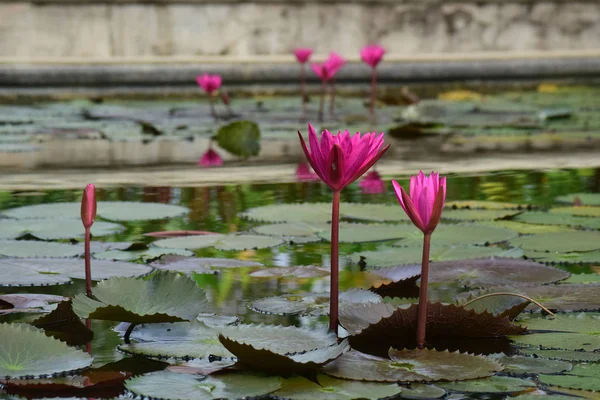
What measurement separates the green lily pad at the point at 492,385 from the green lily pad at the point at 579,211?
115 cm

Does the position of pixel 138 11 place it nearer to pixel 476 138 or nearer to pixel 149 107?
pixel 149 107

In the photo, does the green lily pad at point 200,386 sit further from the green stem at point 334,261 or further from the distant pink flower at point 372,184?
the distant pink flower at point 372,184

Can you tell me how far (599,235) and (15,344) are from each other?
115 centimetres

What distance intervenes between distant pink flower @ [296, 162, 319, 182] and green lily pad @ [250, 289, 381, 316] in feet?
4.87

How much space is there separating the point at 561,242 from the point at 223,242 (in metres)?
0.55

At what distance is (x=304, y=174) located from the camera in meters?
3.07

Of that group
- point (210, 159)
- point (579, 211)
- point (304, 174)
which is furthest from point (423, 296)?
point (210, 159)

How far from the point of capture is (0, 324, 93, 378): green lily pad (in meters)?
1.07

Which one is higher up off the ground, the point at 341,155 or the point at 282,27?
the point at 282,27

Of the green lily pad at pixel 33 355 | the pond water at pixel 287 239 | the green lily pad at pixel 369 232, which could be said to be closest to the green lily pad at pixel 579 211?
the pond water at pixel 287 239

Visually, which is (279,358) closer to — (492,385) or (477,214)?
(492,385)

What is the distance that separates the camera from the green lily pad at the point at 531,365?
44.1 inches

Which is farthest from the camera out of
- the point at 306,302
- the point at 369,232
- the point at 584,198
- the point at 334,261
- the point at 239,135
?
the point at 239,135

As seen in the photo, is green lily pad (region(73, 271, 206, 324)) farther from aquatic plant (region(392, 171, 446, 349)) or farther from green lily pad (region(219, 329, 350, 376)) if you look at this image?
aquatic plant (region(392, 171, 446, 349))
